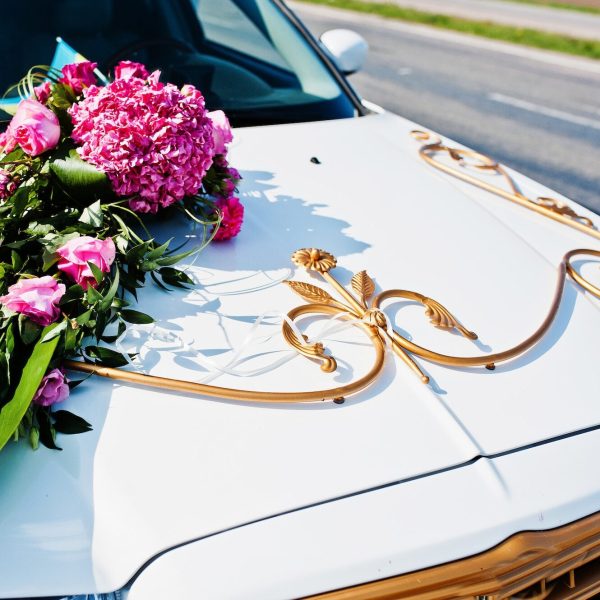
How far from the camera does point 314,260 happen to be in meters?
2.00

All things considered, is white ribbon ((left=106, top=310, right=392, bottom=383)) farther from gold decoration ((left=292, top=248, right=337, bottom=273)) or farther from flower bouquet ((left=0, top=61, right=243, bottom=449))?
gold decoration ((left=292, top=248, right=337, bottom=273))

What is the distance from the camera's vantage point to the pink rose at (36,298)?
1.62 meters

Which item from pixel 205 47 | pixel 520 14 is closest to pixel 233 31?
pixel 205 47

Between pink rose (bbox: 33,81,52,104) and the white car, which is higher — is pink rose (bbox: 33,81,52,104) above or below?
above

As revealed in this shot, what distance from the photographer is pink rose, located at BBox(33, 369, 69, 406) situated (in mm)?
1505

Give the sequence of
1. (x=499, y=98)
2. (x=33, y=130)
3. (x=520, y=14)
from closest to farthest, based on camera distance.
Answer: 1. (x=33, y=130)
2. (x=499, y=98)
3. (x=520, y=14)

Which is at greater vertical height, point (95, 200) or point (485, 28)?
point (95, 200)

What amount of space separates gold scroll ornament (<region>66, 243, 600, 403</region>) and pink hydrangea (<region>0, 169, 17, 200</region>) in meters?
0.54

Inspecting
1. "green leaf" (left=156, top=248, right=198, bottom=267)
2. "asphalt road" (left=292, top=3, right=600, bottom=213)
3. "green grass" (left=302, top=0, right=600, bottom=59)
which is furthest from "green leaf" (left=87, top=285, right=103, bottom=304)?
"green grass" (left=302, top=0, right=600, bottom=59)

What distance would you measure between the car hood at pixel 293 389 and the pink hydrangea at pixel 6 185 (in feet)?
1.17

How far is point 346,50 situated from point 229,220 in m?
1.52

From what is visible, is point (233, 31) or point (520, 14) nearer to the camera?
point (233, 31)

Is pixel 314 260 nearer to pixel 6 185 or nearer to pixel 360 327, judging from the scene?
pixel 360 327

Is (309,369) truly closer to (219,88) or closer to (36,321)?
(36,321)
